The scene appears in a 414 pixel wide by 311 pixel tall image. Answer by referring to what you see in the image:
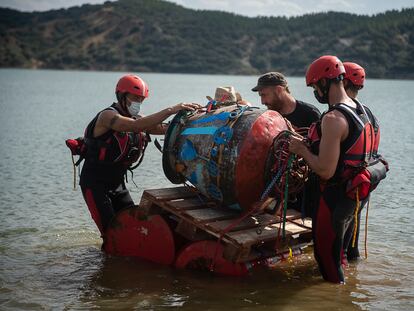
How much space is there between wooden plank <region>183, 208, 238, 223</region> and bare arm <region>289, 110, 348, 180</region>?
4.16 ft

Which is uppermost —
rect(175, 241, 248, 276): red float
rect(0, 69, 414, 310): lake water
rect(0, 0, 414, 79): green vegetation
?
rect(0, 0, 414, 79): green vegetation

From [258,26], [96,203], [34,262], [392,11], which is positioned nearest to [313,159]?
[96,203]

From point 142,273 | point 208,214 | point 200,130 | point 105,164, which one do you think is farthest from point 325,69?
point 142,273

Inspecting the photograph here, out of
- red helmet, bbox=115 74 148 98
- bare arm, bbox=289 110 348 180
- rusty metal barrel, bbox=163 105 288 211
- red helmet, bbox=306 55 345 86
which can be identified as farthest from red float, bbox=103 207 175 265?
red helmet, bbox=306 55 345 86

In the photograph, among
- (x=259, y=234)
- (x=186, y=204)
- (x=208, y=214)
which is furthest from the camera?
(x=186, y=204)

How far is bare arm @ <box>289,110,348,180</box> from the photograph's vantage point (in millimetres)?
4926

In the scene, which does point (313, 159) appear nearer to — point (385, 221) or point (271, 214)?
point (271, 214)

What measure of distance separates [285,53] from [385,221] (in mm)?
105224

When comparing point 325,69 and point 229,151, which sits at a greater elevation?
point 325,69

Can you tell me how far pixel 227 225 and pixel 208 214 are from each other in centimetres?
33

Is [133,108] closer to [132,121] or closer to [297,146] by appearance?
[132,121]

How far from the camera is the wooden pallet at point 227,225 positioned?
18.0 ft

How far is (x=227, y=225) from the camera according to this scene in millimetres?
5648

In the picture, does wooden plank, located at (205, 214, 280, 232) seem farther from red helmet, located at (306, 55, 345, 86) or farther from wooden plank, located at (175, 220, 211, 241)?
red helmet, located at (306, 55, 345, 86)
